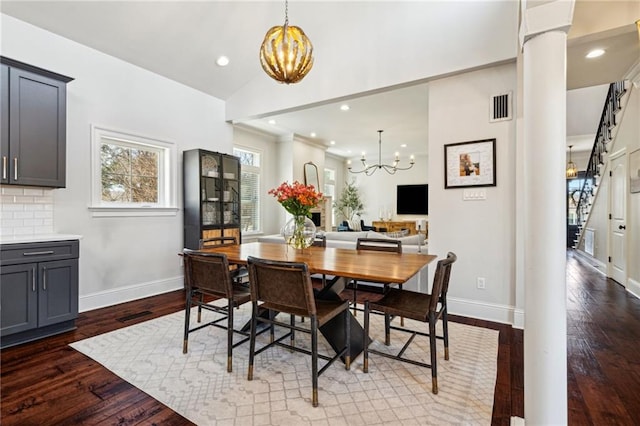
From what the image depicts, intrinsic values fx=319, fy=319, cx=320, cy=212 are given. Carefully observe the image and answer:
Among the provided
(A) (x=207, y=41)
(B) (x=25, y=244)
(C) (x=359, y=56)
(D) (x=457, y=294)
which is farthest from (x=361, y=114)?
(B) (x=25, y=244)

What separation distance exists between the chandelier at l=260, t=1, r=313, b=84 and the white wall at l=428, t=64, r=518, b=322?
1.77 meters

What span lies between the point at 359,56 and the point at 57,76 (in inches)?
125

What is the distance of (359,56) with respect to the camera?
155 inches

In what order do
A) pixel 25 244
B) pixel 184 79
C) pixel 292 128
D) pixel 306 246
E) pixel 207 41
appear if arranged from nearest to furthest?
pixel 25 244, pixel 306 246, pixel 207 41, pixel 184 79, pixel 292 128

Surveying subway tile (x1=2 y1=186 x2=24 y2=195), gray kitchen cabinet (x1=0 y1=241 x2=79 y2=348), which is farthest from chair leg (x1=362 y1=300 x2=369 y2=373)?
subway tile (x1=2 y1=186 x2=24 y2=195)

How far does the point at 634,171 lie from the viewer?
4.43 metres

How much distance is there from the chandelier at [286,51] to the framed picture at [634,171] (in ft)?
15.5

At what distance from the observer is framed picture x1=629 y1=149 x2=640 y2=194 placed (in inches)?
168

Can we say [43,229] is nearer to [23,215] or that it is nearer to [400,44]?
[23,215]

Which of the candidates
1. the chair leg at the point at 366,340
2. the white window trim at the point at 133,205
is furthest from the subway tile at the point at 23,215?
the chair leg at the point at 366,340

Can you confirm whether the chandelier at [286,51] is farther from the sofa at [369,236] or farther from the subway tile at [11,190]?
the subway tile at [11,190]

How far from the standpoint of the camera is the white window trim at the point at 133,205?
12.4 ft

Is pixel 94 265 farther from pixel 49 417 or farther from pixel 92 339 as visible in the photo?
pixel 49 417

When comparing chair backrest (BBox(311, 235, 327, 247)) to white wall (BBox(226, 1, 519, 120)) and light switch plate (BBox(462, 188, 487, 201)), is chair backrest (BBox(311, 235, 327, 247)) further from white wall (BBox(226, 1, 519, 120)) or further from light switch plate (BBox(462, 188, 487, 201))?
white wall (BBox(226, 1, 519, 120))
